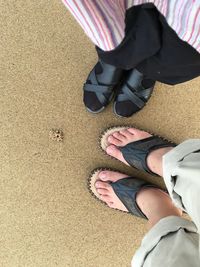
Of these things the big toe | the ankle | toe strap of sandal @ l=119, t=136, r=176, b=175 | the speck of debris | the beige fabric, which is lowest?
the ankle

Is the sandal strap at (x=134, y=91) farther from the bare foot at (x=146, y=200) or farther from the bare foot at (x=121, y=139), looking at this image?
the bare foot at (x=146, y=200)

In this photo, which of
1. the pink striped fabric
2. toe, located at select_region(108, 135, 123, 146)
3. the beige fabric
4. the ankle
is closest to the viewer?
the pink striped fabric

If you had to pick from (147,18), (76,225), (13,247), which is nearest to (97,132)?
(76,225)

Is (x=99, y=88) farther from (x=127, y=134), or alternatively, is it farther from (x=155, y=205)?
(x=155, y=205)

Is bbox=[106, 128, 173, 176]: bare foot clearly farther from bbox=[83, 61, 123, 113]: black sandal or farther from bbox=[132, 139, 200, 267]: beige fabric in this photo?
bbox=[132, 139, 200, 267]: beige fabric

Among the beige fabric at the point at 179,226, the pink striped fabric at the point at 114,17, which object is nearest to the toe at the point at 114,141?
the beige fabric at the point at 179,226

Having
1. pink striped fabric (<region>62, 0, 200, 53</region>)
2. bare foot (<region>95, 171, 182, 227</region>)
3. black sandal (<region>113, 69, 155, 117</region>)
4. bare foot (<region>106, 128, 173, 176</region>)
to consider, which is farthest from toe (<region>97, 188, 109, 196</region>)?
pink striped fabric (<region>62, 0, 200, 53</region>)

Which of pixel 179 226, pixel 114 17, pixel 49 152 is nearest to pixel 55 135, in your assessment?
pixel 49 152
